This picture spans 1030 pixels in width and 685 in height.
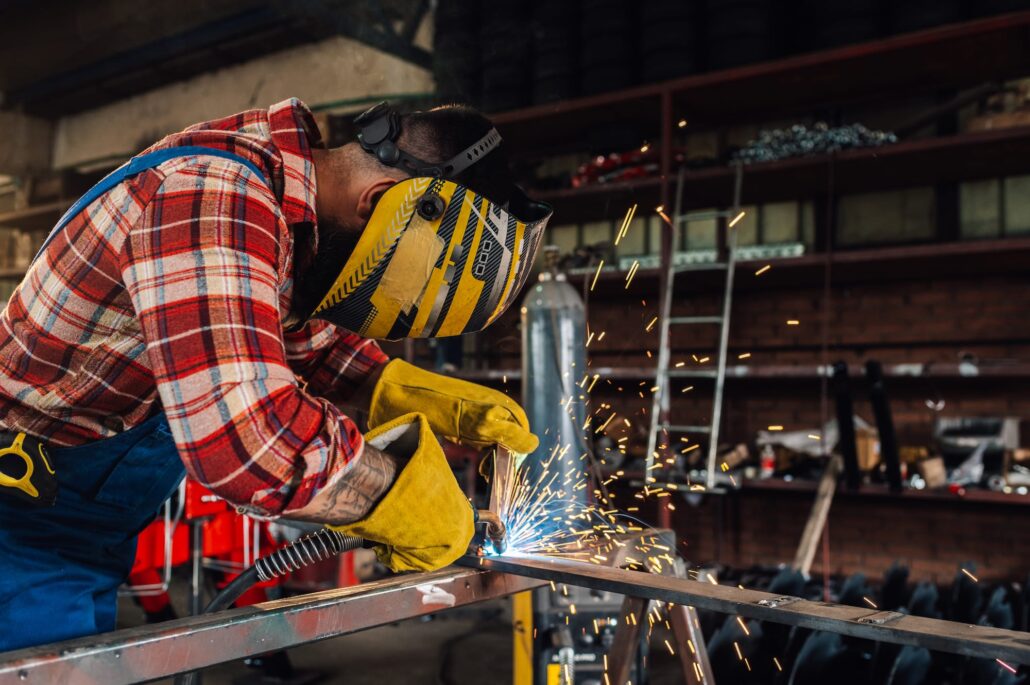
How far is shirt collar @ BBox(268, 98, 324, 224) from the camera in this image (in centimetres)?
116

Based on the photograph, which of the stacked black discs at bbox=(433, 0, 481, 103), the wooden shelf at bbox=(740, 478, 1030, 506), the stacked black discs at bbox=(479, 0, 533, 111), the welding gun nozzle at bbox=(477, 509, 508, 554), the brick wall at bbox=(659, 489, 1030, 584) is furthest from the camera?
the stacked black discs at bbox=(433, 0, 481, 103)

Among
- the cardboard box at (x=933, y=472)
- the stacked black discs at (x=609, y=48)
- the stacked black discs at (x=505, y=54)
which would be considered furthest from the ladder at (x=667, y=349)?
the stacked black discs at (x=505, y=54)

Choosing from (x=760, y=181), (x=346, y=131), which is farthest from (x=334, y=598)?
(x=346, y=131)

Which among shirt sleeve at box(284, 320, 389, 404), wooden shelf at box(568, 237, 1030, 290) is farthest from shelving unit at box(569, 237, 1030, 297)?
shirt sleeve at box(284, 320, 389, 404)

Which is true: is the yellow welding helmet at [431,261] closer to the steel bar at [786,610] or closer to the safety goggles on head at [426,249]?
the safety goggles on head at [426,249]

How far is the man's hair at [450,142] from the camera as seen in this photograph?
4.04 feet

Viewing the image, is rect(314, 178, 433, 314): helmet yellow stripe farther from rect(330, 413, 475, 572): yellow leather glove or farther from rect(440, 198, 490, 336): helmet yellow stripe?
rect(330, 413, 475, 572): yellow leather glove

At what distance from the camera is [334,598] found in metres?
1.22

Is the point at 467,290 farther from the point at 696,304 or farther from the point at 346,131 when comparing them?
the point at 346,131

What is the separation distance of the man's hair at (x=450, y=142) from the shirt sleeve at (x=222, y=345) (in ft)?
0.96

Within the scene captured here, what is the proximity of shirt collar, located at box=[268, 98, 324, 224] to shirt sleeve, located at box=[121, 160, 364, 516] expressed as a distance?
0.39 ft

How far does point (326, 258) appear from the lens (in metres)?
1.25

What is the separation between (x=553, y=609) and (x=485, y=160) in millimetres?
1272

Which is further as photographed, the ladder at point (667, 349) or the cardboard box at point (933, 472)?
the ladder at point (667, 349)
